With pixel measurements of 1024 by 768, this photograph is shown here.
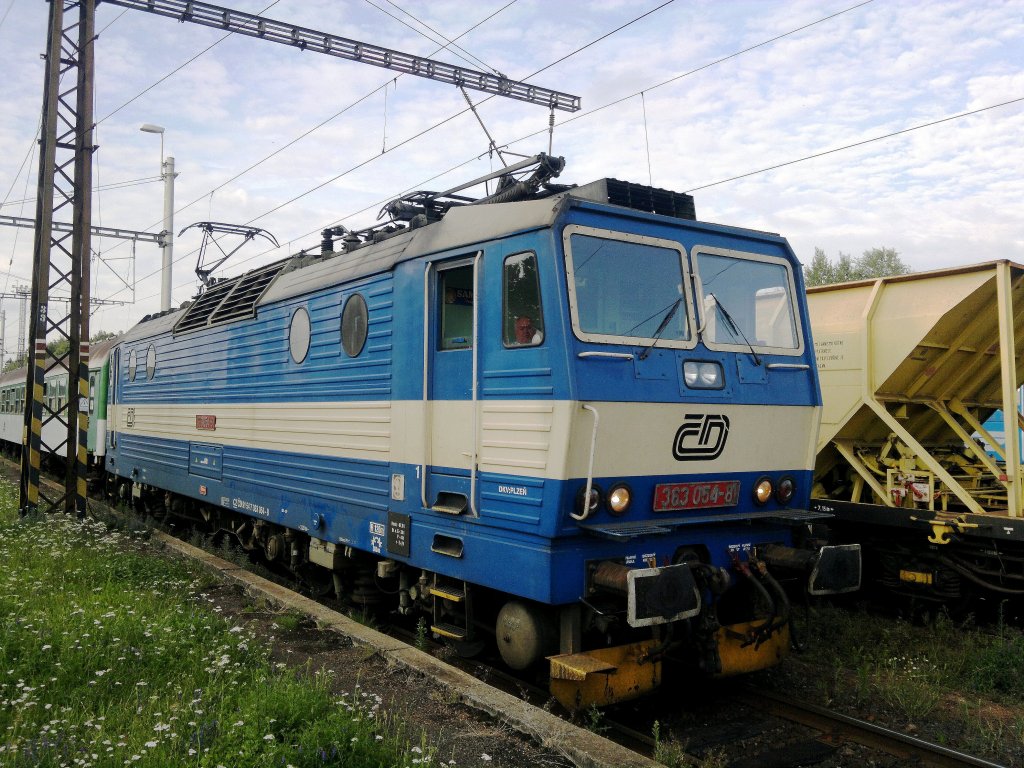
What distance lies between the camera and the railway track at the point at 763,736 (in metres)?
4.93

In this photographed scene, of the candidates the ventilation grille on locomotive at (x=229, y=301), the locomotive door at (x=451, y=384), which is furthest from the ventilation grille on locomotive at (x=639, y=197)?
the ventilation grille on locomotive at (x=229, y=301)

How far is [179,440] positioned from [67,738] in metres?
7.79

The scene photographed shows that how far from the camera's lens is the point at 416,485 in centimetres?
628

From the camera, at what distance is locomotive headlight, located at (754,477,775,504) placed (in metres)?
6.09

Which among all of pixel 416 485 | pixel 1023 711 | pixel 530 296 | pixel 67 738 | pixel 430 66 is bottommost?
pixel 1023 711

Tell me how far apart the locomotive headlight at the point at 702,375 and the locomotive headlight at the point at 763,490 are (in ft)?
2.76

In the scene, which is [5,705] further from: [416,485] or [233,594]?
[233,594]

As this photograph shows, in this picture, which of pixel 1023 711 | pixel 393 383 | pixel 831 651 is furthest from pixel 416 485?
pixel 1023 711

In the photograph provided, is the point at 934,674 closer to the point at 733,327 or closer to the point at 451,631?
the point at 733,327

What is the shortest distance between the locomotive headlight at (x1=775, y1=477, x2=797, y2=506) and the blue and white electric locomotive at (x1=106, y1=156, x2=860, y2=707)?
17 mm

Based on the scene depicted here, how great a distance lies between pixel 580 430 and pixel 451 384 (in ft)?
4.15

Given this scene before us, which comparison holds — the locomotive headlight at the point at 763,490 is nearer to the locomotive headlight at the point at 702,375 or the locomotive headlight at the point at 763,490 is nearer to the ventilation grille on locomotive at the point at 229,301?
the locomotive headlight at the point at 702,375

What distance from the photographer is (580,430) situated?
505 cm

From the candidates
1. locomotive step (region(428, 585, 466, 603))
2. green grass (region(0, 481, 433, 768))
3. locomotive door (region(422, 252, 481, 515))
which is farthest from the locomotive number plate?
green grass (region(0, 481, 433, 768))
